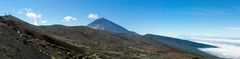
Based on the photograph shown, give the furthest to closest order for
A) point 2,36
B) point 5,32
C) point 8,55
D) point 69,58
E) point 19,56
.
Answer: point 69,58 < point 5,32 < point 2,36 < point 19,56 < point 8,55

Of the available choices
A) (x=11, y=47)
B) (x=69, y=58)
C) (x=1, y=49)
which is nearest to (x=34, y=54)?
(x=11, y=47)

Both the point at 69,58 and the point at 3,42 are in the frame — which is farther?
the point at 69,58

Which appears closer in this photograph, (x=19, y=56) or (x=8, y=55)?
(x=8, y=55)

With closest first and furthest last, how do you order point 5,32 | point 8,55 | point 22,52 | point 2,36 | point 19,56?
point 8,55 < point 19,56 < point 22,52 < point 2,36 < point 5,32

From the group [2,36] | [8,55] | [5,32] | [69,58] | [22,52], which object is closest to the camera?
[8,55]

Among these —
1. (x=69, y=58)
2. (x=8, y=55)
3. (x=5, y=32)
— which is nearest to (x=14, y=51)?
(x=8, y=55)

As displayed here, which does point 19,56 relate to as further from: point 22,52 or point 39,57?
point 39,57

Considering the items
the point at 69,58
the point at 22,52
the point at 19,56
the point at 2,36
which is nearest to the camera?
the point at 19,56

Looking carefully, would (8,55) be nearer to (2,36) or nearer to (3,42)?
(3,42)
